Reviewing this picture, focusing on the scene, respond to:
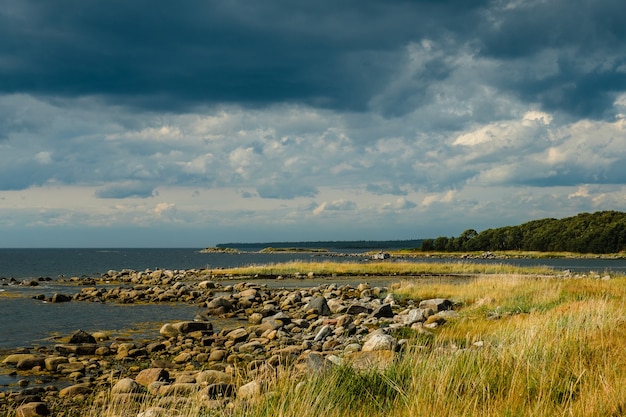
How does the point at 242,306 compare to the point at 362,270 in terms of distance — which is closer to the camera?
the point at 242,306

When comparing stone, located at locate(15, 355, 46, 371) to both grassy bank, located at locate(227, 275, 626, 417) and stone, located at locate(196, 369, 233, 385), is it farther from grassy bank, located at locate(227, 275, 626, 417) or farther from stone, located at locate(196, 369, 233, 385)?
grassy bank, located at locate(227, 275, 626, 417)

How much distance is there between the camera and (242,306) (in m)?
28.1

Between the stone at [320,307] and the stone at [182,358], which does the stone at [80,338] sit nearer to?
the stone at [182,358]

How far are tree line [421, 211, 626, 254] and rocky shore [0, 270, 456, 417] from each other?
437 feet

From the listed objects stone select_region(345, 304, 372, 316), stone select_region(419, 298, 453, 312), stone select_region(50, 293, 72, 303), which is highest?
stone select_region(419, 298, 453, 312)

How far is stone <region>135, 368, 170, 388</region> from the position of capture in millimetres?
12248

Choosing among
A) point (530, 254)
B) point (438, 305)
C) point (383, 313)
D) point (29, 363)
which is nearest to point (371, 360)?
point (29, 363)

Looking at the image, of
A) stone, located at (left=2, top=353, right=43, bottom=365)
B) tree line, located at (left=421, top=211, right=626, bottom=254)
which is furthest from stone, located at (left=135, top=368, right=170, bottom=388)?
tree line, located at (left=421, top=211, right=626, bottom=254)

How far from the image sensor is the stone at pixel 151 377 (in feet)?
40.2

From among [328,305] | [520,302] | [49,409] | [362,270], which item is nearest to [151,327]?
[328,305]

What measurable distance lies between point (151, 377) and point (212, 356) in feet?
10.1

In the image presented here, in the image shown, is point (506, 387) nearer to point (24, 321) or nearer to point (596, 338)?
point (596, 338)

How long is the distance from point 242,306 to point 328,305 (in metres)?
4.76

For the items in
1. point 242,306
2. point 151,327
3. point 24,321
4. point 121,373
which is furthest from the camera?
point 242,306
